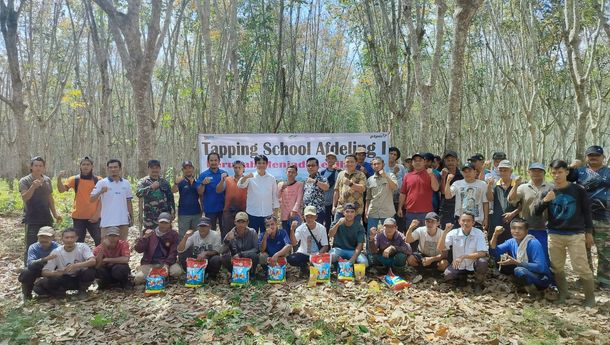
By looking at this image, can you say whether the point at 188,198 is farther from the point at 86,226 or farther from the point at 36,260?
the point at 36,260

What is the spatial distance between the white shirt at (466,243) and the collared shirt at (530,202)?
2.53 ft

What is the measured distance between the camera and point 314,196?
723 cm

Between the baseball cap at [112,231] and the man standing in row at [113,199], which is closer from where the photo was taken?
the baseball cap at [112,231]

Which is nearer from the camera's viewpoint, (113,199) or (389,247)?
(389,247)

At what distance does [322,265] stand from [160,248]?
265cm

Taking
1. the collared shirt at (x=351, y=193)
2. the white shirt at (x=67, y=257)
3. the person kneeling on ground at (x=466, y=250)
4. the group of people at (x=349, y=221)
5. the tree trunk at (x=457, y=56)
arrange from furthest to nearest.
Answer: the tree trunk at (x=457, y=56)
the collared shirt at (x=351, y=193)
the person kneeling on ground at (x=466, y=250)
the white shirt at (x=67, y=257)
the group of people at (x=349, y=221)

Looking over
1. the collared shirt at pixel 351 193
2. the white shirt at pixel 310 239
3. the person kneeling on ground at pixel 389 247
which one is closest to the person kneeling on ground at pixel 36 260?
the white shirt at pixel 310 239

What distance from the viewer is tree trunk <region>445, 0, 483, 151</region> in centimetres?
711

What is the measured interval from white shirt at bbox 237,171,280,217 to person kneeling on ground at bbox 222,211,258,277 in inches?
22.5

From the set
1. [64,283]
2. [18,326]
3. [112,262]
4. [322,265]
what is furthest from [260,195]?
[18,326]

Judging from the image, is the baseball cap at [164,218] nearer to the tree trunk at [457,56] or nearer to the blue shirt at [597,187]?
the tree trunk at [457,56]

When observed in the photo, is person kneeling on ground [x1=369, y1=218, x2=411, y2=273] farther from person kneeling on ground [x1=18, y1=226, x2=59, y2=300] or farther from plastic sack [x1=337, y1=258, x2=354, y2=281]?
person kneeling on ground [x1=18, y1=226, x2=59, y2=300]

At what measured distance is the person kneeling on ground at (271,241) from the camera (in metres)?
6.75

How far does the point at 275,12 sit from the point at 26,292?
14.5 metres
